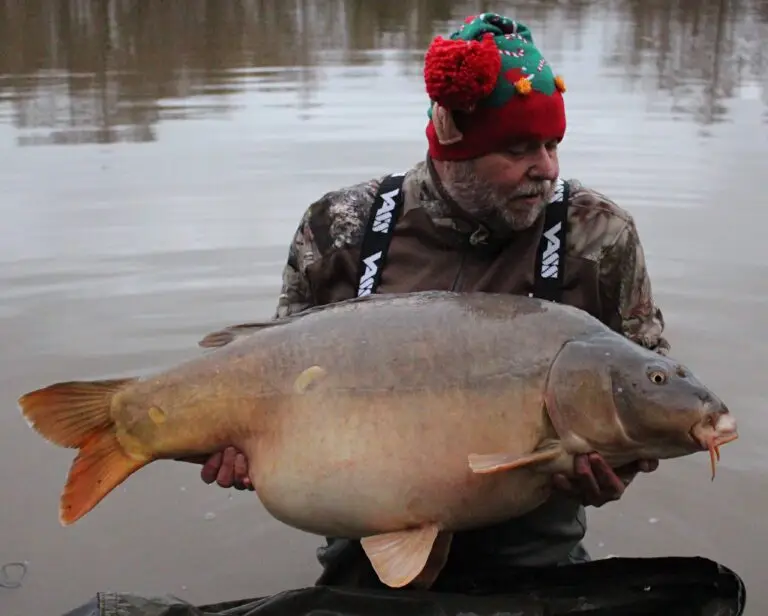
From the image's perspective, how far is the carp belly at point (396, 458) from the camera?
2.30 metres

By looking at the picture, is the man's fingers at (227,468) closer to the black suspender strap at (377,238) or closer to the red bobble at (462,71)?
the black suspender strap at (377,238)

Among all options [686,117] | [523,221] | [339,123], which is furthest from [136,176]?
[523,221]

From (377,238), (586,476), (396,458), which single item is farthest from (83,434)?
(586,476)

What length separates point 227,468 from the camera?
245cm

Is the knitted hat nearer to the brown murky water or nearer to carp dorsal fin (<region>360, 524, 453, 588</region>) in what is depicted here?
carp dorsal fin (<region>360, 524, 453, 588</region>)

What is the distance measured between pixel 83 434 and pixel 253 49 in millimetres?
14981

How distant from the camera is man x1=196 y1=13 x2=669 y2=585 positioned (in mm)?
2715

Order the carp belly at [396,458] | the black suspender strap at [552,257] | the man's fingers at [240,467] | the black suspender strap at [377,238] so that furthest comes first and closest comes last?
the black suspender strap at [377,238] < the black suspender strap at [552,257] < the man's fingers at [240,467] < the carp belly at [396,458]

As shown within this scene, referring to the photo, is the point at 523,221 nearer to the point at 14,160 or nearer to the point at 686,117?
the point at 14,160

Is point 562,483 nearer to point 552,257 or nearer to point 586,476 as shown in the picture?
point 586,476

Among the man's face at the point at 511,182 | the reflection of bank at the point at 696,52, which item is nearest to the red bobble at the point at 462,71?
the man's face at the point at 511,182

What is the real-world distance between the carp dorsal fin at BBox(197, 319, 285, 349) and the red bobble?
2.24 ft

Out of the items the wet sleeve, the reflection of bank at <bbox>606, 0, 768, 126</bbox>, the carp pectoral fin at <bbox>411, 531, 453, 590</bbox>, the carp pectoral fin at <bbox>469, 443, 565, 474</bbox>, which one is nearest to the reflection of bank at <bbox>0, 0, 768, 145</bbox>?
the reflection of bank at <bbox>606, 0, 768, 126</bbox>

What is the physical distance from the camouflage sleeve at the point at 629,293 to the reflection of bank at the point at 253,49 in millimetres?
7492
